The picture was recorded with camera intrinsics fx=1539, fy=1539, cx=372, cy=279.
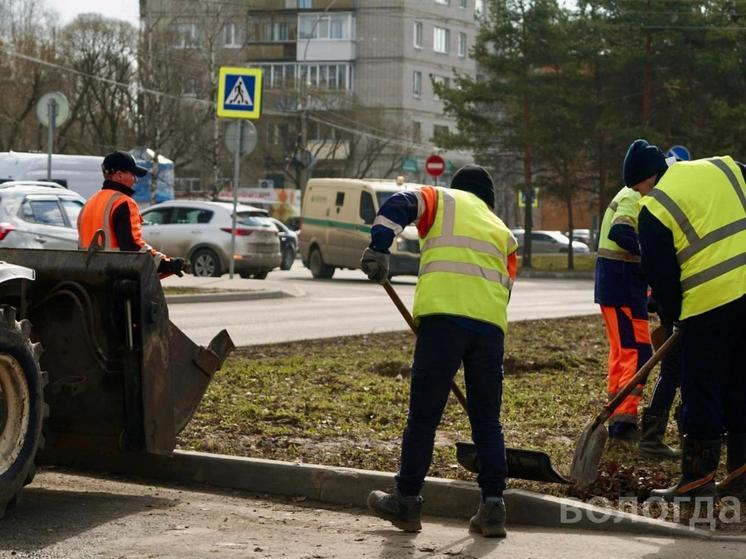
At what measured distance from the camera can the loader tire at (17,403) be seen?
21.1 feet

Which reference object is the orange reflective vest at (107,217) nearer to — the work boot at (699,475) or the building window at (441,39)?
the work boot at (699,475)

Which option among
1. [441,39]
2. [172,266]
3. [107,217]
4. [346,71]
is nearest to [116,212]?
[107,217]

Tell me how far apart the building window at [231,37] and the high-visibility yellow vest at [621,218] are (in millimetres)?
66949

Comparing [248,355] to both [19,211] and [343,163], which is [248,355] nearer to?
[19,211]

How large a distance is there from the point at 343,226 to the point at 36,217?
1002 cm

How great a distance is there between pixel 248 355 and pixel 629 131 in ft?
105

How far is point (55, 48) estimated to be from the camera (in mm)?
59688

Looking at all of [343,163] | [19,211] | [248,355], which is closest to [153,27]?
[343,163]

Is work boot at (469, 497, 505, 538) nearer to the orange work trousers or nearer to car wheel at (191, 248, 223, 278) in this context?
the orange work trousers

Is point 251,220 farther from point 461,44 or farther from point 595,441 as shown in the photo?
point 461,44

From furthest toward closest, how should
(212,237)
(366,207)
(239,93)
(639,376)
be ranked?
(366,207), (212,237), (239,93), (639,376)

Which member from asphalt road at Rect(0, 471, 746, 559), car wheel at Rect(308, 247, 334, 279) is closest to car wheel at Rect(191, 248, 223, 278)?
car wheel at Rect(308, 247, 334, 279)

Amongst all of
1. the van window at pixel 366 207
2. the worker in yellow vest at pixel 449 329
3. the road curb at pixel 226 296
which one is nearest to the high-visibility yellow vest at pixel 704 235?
the worker in yellow vest at pixel 449 329

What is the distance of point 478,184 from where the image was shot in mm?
6914
